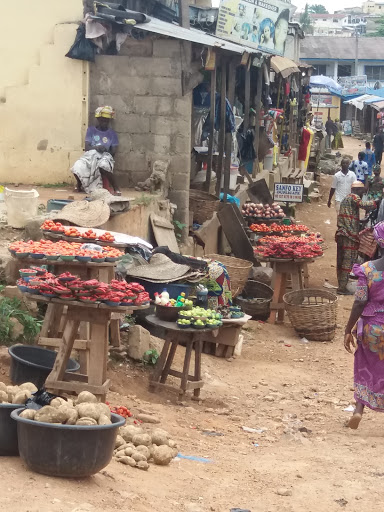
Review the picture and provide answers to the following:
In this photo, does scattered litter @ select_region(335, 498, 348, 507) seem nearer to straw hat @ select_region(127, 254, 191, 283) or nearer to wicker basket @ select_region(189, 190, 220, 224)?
straw hat @ select_region(127, 254, 191, 283)

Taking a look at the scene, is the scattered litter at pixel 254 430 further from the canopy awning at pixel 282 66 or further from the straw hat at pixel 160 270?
the canopy awning at pixel 282 66

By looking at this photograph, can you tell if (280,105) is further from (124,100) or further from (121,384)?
(121,384)

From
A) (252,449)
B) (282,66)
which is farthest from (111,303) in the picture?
(282,66)

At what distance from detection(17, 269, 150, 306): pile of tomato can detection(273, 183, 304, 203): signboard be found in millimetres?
9732

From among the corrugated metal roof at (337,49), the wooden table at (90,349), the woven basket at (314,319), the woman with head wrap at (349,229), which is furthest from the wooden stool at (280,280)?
the corrugated metal roof at (337,49)

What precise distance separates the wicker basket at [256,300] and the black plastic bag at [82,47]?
3.71m

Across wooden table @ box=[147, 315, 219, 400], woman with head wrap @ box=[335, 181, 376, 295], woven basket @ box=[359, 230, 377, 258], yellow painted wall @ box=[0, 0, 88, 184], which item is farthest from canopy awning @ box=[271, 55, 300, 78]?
wooden table @ box=[147, 315, 219, 400]

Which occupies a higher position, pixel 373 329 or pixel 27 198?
pixel 27 198

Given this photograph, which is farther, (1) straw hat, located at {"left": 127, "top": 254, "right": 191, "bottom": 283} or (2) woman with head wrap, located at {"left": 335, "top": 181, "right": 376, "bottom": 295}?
(2) woman with head wrap, located at {"left": 335, "top": 181, "right": 376, "bottom": 295}

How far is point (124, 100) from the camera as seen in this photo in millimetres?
12398

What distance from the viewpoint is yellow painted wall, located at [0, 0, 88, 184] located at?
40.8 feet

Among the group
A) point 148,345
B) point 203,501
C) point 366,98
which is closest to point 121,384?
point 148,345

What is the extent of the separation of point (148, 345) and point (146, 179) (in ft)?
13.3

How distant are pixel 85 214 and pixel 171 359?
205 cm
